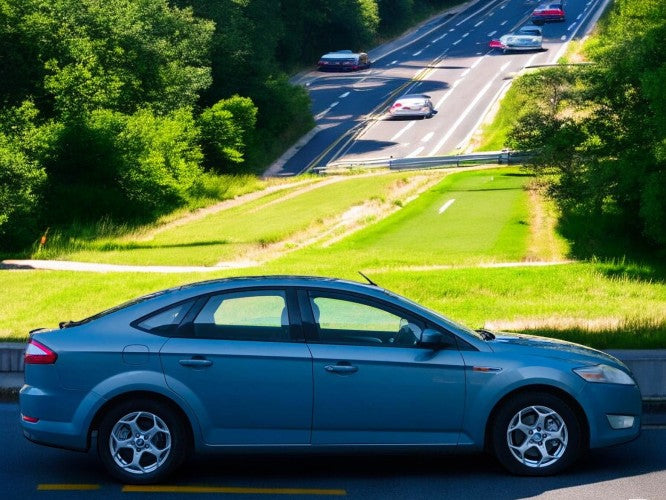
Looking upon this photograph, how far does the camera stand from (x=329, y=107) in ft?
240

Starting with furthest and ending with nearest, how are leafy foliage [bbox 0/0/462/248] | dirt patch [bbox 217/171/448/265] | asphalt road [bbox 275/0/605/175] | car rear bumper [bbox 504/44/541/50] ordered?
car rear bumper [bbox 504/44/541/50] < asphalt road [bbox 275/0/605/175] < leafy foliage [bbox 0/0/462/248] < dirt patch [bbox 217/171/448/265]

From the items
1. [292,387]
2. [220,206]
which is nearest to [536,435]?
[292,387]

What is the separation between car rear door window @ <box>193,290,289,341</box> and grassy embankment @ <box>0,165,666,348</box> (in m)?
5.58

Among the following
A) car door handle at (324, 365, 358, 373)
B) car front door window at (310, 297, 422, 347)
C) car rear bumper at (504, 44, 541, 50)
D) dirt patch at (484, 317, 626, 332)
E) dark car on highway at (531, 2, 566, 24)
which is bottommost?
dirt patch at (484, 317, 626, 332)

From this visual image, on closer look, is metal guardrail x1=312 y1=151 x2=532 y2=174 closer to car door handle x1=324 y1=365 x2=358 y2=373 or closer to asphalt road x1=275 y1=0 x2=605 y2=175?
asphalt road x1=275 y1=0 x2=605 y2=175

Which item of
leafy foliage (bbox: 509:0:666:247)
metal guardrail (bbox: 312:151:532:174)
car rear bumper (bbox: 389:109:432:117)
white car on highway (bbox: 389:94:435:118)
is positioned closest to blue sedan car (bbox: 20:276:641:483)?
leafy foliage (bbox: 509:0:666:247)

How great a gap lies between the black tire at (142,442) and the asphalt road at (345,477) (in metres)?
0.14

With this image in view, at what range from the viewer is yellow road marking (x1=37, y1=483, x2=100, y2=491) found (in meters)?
8.44

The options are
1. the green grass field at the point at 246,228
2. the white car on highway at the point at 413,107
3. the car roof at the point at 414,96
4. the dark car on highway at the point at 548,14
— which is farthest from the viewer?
the dark car on highway at the point at 548,14

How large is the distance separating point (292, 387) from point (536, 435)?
184 cm

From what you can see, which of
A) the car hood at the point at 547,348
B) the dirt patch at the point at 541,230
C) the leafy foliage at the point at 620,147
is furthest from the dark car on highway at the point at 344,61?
the car hood at the point at 547,348

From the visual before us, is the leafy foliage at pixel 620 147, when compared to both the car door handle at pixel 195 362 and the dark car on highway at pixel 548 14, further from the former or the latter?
the dark car on highway at pixel 548 14

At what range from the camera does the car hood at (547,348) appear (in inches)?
346

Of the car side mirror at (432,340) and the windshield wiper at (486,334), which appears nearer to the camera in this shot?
the car side mirror at (432,340)
